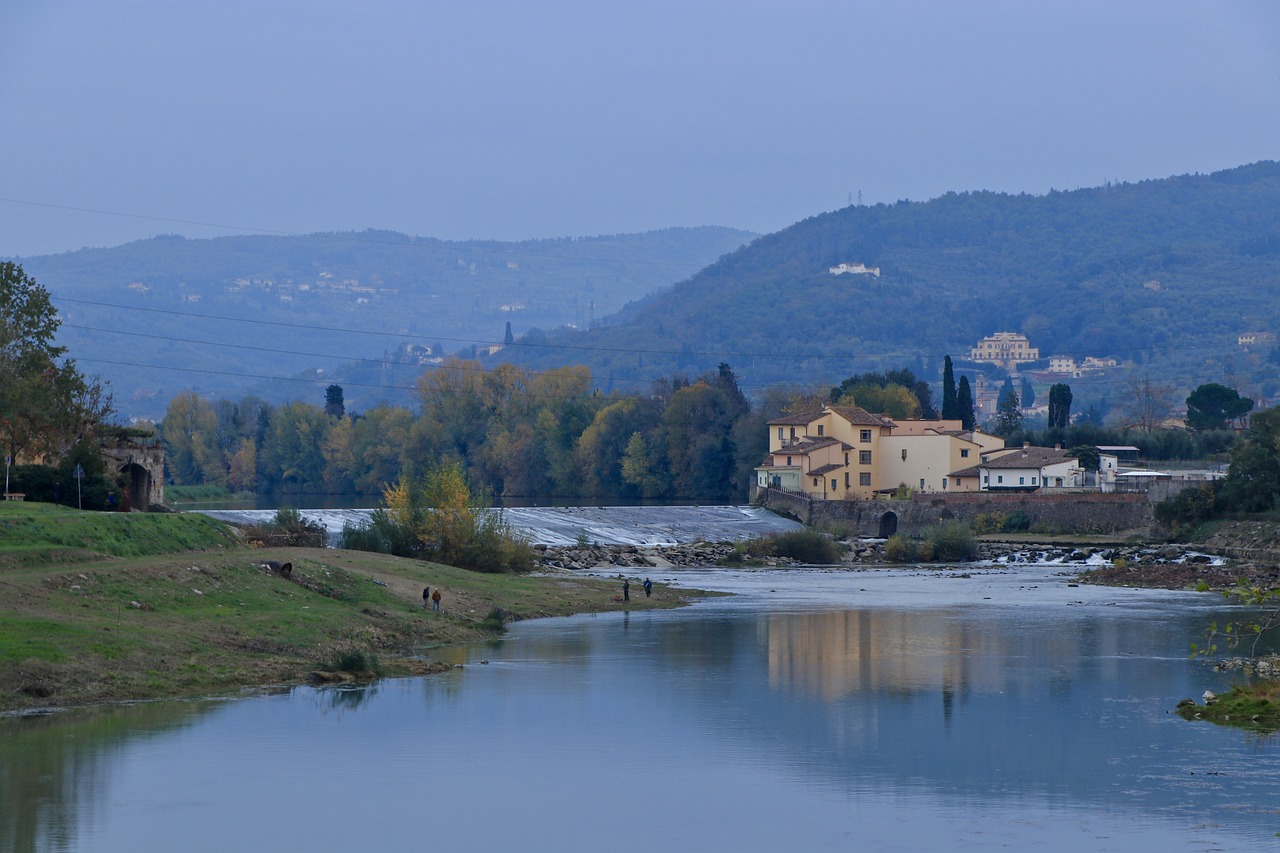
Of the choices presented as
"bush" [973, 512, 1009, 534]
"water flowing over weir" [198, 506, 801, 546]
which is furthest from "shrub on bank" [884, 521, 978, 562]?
"bush" [973, 512, 1009, 534]

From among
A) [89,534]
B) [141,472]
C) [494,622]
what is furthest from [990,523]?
[89,534]

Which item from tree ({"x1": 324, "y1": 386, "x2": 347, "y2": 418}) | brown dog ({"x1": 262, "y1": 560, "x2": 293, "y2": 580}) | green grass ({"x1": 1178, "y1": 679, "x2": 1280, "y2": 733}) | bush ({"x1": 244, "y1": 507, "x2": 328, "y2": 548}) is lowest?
green grass ({"x1": 1178, "y1": 679, "x2": 1280, "y2": 733})

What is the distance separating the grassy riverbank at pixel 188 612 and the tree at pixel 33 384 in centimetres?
549

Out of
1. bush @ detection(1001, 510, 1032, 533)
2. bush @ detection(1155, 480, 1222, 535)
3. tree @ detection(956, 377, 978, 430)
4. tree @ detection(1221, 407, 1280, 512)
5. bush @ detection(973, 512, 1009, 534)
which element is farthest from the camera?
tree @ detection(956, 377, 978, 430)

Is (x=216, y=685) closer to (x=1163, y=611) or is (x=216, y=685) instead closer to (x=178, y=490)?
(x=1163, y=611)

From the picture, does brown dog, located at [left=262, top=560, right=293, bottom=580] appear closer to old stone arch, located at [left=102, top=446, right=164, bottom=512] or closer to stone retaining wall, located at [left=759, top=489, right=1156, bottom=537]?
old stone arch, located at [left=102, top=446, right=164, bottom=512]

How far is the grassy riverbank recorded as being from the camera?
27016mm

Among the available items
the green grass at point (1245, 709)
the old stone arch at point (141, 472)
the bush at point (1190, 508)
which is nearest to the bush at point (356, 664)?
the green grass at point (1245, 709)

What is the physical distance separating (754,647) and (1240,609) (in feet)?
58.2

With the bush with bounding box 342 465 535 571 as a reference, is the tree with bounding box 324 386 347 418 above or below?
above

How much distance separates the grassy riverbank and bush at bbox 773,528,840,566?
29939 millimetres

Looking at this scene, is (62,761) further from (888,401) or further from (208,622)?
(888,401)

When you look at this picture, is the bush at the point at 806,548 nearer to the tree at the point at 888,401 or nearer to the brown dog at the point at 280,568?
the brown dog at the point at 280,568

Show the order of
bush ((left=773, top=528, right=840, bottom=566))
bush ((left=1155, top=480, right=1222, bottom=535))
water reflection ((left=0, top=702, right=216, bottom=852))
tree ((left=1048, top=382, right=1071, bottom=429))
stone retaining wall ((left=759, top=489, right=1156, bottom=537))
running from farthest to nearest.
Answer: tree ((left=1048, top=382, right=1071, bottom=429)) < stone retaining wall ((left=759, top=489, right=1156, bottom=537)) < bush ((left=1155, top=480, right=1222, bottom=535)) < bush ((left=773, top=528, right=840, bottom=566)) < water reflection ((left=0, top=702, right=216, bottom=852))
